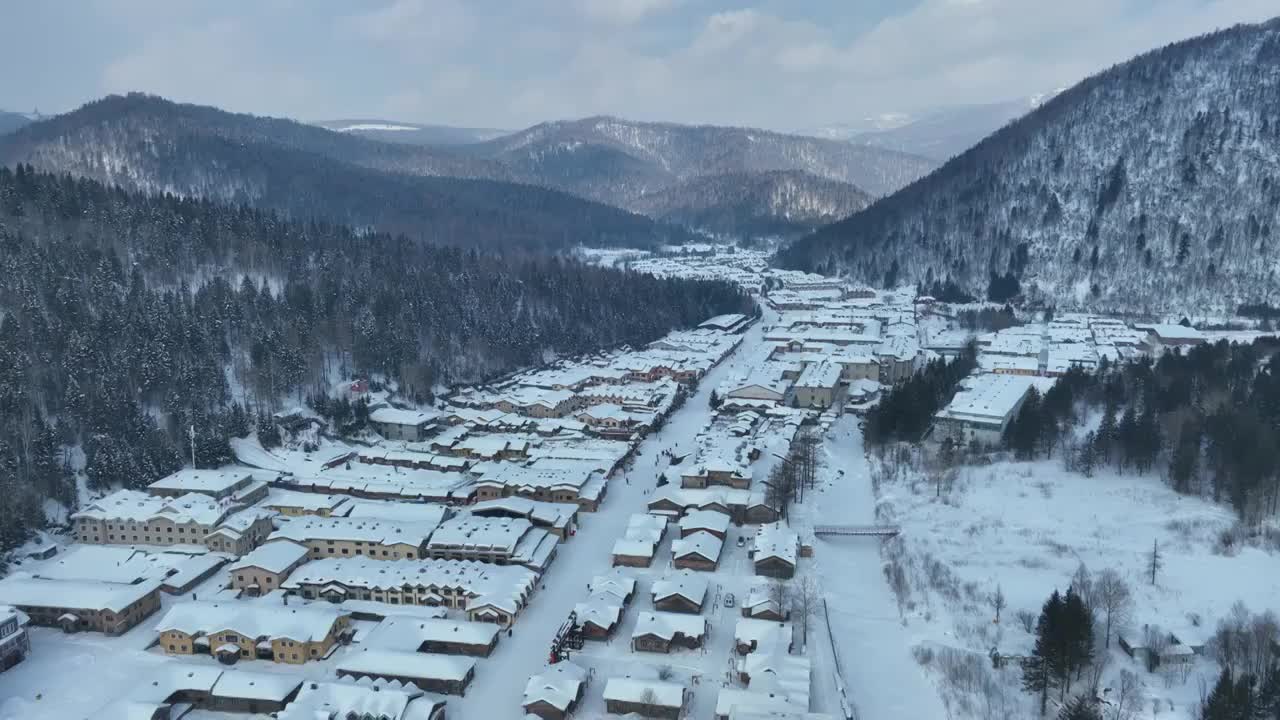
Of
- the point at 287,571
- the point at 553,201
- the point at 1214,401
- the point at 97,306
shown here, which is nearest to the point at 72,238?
the point at 97,306

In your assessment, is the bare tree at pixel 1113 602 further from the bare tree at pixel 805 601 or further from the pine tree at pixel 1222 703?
the bare tree at pixel 805 601

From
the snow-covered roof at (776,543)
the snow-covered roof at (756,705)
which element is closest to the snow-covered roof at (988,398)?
the snow-covered roof at (776,543)

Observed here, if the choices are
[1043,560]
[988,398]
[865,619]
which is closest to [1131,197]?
[988,398]

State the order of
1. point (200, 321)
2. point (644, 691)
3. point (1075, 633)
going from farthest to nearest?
point (200, 321) → point (644, 691) → point (1075, 633)

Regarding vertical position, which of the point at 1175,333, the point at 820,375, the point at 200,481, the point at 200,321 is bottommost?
the point at 200,481

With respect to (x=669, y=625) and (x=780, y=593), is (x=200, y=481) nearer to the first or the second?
(x=669, y=625)

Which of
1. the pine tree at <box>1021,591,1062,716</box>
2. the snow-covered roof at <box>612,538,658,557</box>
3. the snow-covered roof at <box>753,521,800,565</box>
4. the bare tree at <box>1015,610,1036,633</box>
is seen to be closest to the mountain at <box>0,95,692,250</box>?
the snow-covered roof at <box>612,538,658,557</box>

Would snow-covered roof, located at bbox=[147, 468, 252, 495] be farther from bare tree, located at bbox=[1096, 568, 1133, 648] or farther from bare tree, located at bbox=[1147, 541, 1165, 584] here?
bare tree, located at bbox=[1147, 541, 1165, 584]

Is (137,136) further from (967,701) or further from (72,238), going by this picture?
(967,701)
